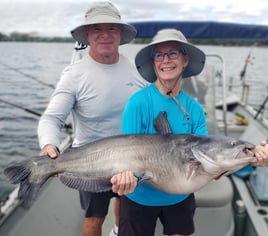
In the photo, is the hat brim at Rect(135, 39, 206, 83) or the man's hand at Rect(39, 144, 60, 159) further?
the hat brim at Rect(135, 39, 206, 83)

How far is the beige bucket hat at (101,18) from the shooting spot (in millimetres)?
2863

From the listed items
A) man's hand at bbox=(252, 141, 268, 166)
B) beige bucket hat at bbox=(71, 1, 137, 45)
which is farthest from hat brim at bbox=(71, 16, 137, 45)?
man's hand at bbox=(252, 141, 268, 166)

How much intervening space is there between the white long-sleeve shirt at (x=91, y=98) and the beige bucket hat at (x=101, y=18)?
11.4 inches

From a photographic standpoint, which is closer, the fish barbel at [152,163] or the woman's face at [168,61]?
the fish barbel at [152,163]

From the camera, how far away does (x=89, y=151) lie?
98.7 inches

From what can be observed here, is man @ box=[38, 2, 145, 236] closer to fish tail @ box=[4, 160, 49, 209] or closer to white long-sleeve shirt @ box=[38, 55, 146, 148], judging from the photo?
white long-sleeve shirt @ box=[38, 55, 146, 148]

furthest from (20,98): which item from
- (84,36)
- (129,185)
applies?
(129,185)

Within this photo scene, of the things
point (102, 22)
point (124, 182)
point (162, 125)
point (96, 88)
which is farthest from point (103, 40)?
point (124, 182)

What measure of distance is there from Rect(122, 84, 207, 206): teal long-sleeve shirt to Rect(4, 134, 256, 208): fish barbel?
0.45 feet

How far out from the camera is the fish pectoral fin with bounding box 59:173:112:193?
7.97 feet

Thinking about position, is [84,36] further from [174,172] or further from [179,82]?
[174,172]

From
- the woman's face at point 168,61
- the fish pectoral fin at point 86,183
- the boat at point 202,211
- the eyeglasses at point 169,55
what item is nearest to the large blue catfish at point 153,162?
the fish pectoral fin at point 86,183

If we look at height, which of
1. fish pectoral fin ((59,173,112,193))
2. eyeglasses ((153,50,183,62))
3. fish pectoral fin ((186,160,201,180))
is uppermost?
eyeglasses ((153,50,183,62))

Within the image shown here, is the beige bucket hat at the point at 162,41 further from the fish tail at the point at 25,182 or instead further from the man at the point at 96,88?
the fish tail at the point at 25,182
